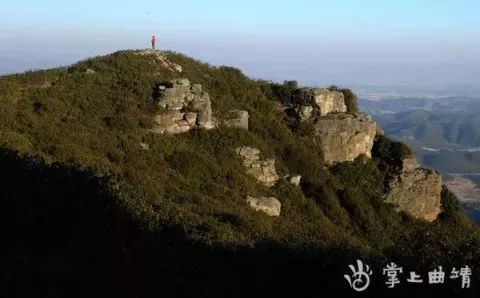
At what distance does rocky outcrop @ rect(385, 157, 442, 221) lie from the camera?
127 ft

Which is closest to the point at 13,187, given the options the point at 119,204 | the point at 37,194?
the point at 37,194

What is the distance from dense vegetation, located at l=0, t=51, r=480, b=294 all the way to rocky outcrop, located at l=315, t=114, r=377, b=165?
86cm

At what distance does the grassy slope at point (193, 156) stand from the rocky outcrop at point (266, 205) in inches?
24.2

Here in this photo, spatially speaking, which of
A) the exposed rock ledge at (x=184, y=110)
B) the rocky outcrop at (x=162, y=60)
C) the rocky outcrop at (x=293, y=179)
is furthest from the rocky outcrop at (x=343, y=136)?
the rocky outcrop at (x=162, y=60)

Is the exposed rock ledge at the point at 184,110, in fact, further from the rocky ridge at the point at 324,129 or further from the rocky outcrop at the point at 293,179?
the rocky outcrop at the point at 293,179

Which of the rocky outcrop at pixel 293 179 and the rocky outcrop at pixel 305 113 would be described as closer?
the rocky outcrop at pixel 293 179

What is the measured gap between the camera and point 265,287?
12.8m

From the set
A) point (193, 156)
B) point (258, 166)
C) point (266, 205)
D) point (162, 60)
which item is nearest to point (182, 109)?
point (193, 156)

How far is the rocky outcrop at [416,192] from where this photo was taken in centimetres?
3862

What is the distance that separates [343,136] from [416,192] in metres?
5.94

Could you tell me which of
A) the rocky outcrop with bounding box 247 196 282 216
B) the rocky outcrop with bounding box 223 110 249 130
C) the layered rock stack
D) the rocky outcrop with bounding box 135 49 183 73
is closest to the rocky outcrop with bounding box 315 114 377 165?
the layered rock stack

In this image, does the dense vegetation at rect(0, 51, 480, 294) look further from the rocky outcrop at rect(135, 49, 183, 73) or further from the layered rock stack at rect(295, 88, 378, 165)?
the layered rock stack at rect(295, 88, 378, 165)

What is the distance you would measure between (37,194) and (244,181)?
14.6 m

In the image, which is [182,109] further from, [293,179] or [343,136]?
[343,136]
